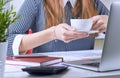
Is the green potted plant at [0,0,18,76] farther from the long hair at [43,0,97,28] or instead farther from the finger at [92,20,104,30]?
the long hair at [43,0,97,28]

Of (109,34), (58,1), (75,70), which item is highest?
(58,1)

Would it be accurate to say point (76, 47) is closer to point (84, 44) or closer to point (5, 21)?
point (84, 44)

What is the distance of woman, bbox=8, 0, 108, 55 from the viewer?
6.09 ft

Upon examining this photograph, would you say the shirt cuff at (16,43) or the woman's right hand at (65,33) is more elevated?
the woman's right hand at (65,33)

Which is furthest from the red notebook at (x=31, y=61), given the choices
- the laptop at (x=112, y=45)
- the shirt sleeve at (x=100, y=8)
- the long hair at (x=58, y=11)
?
the shirt sleeve at (x=100, y=8)

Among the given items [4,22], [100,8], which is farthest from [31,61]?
[100,8]

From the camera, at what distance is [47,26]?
204 cm

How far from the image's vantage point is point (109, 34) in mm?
878

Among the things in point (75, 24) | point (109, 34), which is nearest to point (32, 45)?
point (75, 24)

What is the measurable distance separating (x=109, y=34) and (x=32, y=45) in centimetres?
110

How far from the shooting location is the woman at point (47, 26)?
1855mm

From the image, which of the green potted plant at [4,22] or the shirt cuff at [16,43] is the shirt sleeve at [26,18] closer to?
the shirt cuff at [16,43]

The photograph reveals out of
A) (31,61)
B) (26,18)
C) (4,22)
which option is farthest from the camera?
(26,18)

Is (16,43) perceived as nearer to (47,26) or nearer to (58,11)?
(47,26)
